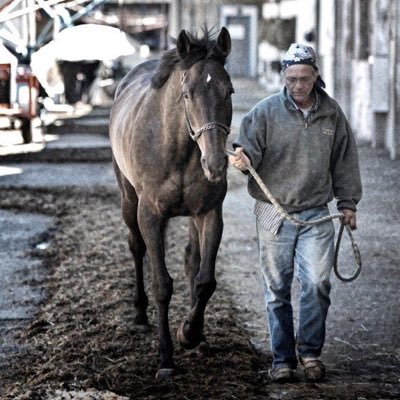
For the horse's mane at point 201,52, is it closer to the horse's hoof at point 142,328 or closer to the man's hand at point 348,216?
the man's hand at point 348,216

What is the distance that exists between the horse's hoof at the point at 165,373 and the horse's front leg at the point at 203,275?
1.52 feet

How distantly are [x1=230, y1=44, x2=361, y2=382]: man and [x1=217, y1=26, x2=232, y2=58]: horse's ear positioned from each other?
41 centimetres

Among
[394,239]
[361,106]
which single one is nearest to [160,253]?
[394,239]

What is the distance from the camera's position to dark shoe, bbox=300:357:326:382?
6523mm

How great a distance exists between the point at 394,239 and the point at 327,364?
13.8ft

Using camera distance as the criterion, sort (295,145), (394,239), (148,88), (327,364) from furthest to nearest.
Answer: (394,239), (148,88), (327,364), (295,145)

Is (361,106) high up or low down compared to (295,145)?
down

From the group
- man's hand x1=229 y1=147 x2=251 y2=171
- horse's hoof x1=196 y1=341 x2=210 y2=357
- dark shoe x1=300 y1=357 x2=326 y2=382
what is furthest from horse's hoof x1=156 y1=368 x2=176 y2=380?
man's hand x1=229 y1=147 x2=251 y2=171

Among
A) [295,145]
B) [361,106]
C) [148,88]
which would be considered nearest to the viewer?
[295,145]

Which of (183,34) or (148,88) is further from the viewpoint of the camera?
(148,88)

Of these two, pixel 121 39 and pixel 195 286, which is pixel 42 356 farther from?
pixel 121 39

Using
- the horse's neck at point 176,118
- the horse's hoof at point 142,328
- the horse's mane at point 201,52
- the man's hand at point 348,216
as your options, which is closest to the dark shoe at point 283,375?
the man's hand at point 348,216

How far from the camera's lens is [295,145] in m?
6.48

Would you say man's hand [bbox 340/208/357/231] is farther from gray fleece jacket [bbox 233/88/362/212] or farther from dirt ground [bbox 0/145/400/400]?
dirt ground [bbox 0/145/400/400]
